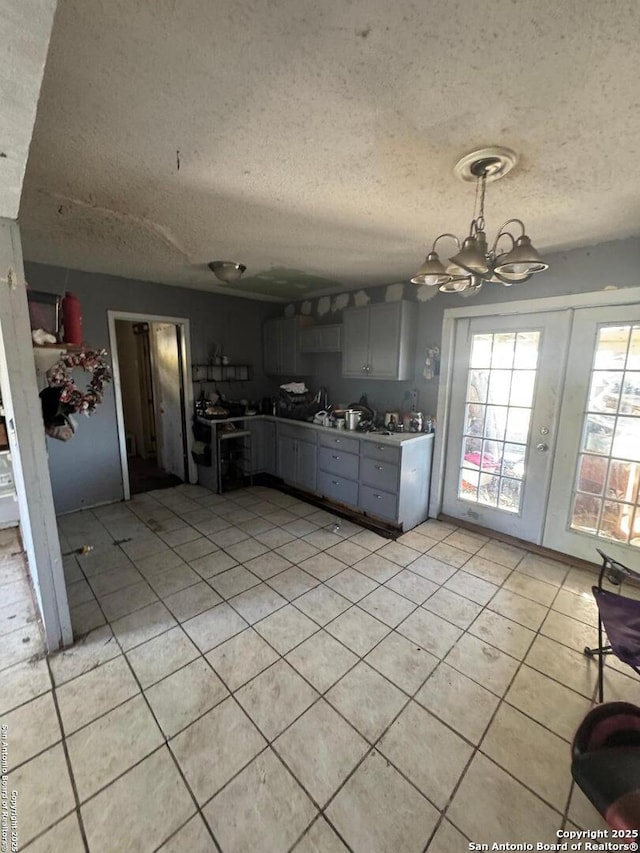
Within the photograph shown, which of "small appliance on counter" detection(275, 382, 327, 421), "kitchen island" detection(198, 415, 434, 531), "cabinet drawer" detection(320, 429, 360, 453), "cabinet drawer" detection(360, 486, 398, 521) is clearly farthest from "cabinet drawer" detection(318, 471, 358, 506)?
"small appliance on counter" detection(275, 382, 327, 421)

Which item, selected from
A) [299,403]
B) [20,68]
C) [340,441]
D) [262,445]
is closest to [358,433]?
[340,441]

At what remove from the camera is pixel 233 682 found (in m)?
1.75

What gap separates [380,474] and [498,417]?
3.83 feet

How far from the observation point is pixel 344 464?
3.65m

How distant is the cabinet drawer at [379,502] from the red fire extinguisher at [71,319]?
8.59 ft

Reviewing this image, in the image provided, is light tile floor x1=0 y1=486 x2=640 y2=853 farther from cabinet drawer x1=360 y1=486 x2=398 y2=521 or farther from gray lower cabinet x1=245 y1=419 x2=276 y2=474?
gray lower cabinet x1=245 y1=419 x2=276 y2=474

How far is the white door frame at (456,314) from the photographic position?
96.6 inches

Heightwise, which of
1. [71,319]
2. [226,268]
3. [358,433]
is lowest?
[358,433]

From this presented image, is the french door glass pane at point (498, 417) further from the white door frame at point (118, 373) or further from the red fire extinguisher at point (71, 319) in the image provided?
the white door frame at point (118, 373)

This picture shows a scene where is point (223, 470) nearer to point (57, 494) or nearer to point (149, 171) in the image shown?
point (57, 494)

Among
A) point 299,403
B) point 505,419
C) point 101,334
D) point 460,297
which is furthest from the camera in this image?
point 299,403

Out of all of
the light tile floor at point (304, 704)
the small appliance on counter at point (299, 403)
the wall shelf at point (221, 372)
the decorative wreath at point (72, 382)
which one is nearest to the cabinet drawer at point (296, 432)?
the small appliance on counter at point (299, 403)

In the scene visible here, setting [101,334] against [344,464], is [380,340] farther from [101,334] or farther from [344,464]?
[101,334]

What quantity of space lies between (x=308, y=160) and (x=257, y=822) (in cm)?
256
